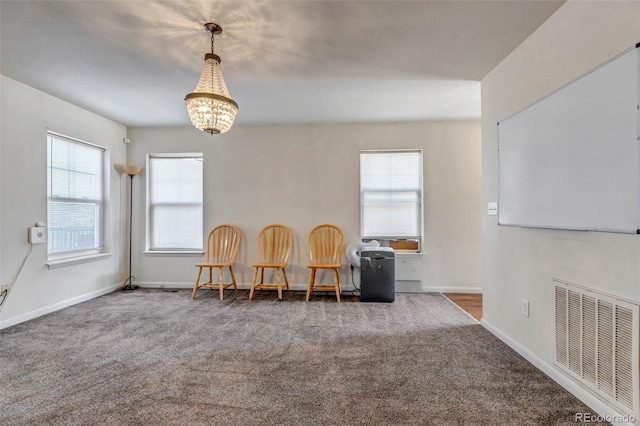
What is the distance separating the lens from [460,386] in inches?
72.6

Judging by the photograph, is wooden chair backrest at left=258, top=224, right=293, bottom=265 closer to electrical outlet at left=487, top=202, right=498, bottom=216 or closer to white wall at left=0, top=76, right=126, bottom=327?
white wall at left=0, top=76, right=126, bottom=327

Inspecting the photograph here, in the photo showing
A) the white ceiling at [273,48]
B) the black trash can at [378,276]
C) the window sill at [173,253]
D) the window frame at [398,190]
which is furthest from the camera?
the window sill at [173,253]

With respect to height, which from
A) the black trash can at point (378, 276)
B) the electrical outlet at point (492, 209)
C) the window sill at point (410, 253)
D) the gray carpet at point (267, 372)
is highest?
the electrical outlet at point (492, 209)

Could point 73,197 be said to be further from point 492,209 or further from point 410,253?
point 492,209

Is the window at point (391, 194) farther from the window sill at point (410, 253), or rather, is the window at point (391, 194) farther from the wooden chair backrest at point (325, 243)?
the wooden chair backrest at point (325, 243)

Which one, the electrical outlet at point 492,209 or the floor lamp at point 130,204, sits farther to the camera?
the floor lamp at point 130,204

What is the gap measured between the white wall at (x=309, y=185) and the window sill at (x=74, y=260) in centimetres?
50

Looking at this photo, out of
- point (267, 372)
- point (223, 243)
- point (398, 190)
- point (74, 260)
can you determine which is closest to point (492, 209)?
point (398, 190)

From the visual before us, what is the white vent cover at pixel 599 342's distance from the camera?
4.61 feet

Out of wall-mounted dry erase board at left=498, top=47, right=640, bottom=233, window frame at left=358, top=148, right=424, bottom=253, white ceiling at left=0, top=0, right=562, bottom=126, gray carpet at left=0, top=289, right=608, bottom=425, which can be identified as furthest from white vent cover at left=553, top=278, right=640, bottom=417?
window frame at left=358, top=148, right=424, bottom=253

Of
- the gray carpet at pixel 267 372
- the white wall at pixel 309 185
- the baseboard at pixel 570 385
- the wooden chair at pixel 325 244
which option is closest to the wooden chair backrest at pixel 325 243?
the wooden chair at pixel 325 244

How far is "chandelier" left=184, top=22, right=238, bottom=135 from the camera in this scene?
2082 millimetres

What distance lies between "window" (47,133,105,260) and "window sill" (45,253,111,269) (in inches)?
3.3

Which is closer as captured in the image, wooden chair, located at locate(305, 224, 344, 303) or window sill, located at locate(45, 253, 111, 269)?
window sill, located at locate(45, 253, 111, 269)
